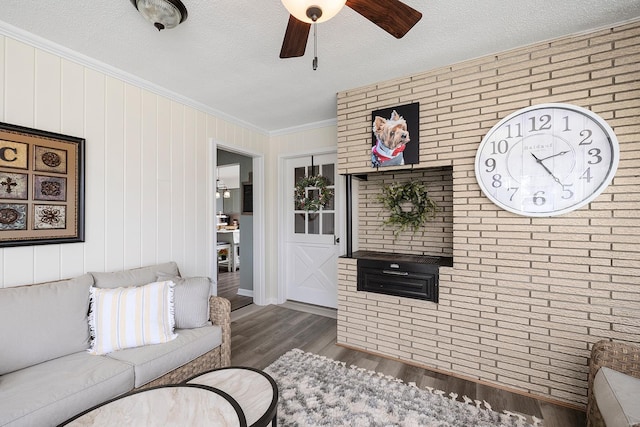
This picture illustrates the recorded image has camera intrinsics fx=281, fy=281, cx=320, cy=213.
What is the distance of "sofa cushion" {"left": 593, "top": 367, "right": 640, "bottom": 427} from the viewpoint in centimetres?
125

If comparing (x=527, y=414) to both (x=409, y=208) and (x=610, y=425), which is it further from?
(x=409, y=208)

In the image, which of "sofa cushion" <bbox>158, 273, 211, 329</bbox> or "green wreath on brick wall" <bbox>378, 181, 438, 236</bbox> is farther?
"green wreath on brick wall" <bbox>378, 181, 438, 236</bbox>

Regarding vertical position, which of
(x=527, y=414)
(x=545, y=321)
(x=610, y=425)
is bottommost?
(x=527, y=414)

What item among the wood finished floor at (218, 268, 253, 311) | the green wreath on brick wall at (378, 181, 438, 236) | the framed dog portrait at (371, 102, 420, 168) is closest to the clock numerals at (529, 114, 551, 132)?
the framed dog portrait at (371, 102, 420, 168)

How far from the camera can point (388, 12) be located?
4.40 ft

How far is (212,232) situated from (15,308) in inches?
70.1

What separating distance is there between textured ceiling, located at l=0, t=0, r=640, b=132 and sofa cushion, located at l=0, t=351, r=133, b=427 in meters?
2.17

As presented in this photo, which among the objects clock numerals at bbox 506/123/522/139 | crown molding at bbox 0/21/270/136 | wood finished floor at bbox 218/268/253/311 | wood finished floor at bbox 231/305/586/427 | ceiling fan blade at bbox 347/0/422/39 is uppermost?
crown molding at bbox 0/21/270/136

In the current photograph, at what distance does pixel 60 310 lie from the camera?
185cm

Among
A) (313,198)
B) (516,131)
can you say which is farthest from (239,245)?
(516,131)

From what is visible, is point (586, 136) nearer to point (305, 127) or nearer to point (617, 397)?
point (617, 397)

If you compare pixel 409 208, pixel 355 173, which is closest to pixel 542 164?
pixel 409 208

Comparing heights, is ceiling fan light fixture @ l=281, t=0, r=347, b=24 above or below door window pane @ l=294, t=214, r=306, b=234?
above

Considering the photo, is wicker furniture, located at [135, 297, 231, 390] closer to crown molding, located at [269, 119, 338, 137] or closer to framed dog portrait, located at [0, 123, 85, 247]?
framed dog portrait, located at [0, 123, 85, 247]
